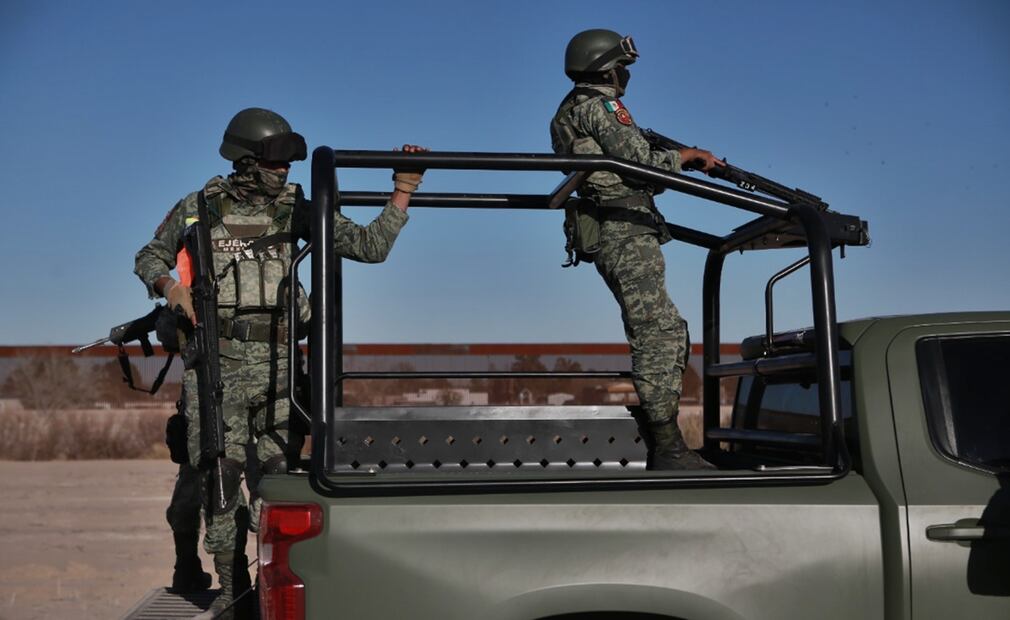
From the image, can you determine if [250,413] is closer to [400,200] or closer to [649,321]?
[400,200]

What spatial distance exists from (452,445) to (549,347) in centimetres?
2213

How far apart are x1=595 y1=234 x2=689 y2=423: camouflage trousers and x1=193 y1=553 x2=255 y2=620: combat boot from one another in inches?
68.8

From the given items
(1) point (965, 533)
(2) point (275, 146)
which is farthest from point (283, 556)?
(2) point (275, 146)

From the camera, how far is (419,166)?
3.22 m

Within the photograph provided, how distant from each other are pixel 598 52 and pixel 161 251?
6.99 feet

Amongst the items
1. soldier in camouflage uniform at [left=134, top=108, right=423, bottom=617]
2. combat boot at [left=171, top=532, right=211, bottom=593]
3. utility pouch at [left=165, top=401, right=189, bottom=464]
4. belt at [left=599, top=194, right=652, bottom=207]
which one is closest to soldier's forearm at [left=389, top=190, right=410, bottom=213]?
soldier in camouflage uniform at [left=134, top=108, right=423, bottom=617]

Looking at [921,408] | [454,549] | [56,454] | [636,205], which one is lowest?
[56,454]

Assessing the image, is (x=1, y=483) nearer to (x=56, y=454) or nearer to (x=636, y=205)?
(x=56, y=454)

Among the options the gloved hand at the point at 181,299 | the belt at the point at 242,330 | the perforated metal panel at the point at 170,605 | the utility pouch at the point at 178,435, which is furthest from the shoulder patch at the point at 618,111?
the perforated metal panel at the point at 170,605

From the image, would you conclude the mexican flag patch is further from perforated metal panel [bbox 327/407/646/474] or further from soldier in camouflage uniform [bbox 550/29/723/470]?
perforated metal panel [bbox 327/407/646/474]

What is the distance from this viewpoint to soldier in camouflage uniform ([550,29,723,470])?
13.1ft

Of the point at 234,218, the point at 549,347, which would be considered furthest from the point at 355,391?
the point at 234,218

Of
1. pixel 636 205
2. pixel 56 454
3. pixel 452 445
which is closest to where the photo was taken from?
pixel 452 445

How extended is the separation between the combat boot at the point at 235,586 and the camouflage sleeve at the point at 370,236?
1350mm
